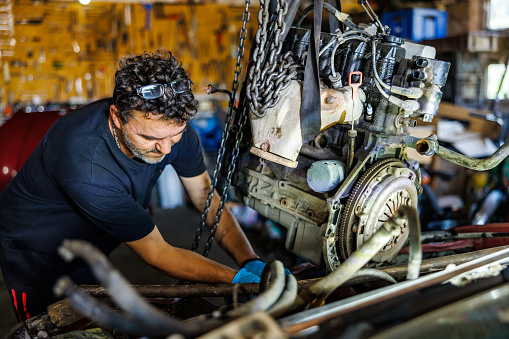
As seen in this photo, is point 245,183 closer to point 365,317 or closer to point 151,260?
→ point 151,260

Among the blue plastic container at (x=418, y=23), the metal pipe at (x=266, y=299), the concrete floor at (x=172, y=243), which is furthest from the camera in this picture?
the blue plastic container at (x=418, y=23)

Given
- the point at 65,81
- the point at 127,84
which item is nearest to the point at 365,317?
the point at 127,84

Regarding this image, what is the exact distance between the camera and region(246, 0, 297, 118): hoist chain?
156 centimetres

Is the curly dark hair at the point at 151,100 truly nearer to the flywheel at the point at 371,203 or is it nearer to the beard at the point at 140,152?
the beard at the point at 140,152

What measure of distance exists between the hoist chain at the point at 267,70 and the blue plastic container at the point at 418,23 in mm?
4528

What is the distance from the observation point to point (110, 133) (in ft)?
5.66

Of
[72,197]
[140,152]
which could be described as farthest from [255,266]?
[72,197]

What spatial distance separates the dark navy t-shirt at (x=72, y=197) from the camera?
162 cm

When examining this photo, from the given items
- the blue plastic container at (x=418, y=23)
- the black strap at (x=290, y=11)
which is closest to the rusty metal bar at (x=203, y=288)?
the black strap at (x=290, y=11)

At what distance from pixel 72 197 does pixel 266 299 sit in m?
1.06

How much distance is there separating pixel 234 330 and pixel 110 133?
3.96 feet

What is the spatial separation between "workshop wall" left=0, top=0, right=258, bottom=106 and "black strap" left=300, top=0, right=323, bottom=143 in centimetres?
557

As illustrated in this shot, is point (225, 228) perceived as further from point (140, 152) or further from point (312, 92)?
point (312, 92)

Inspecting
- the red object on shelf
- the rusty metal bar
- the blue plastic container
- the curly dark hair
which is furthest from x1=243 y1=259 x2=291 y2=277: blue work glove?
the blue plastic container
